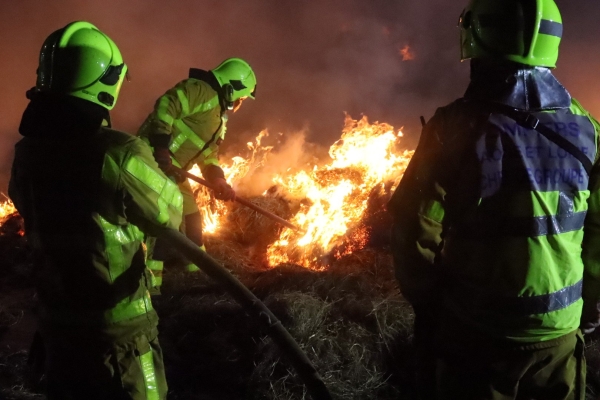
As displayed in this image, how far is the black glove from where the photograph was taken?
2.27m

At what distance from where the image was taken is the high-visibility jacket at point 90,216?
85.5 inches

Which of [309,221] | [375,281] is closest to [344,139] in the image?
[309,221]

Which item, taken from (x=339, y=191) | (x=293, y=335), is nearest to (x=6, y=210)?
(x=339, y=191)

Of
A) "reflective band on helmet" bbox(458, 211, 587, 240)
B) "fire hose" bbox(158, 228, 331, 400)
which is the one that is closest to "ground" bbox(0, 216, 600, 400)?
"fire hose" bbox(158, 228, 331, 400)

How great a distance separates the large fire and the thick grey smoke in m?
2.43

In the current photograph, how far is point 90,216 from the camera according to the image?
2.19m

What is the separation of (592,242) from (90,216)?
228 cm

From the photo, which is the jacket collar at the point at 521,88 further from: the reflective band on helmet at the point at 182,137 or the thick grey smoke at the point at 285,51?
the thick grey smoke at the point at 285,51

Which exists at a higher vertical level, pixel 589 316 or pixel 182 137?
pixel 182 137

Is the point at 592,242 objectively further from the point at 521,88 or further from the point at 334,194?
the point at 334,194

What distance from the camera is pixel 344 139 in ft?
25.1

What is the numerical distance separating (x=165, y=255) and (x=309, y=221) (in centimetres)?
197

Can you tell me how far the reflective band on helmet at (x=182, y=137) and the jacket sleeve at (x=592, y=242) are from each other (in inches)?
169

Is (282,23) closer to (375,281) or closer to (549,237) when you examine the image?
(375,281)
